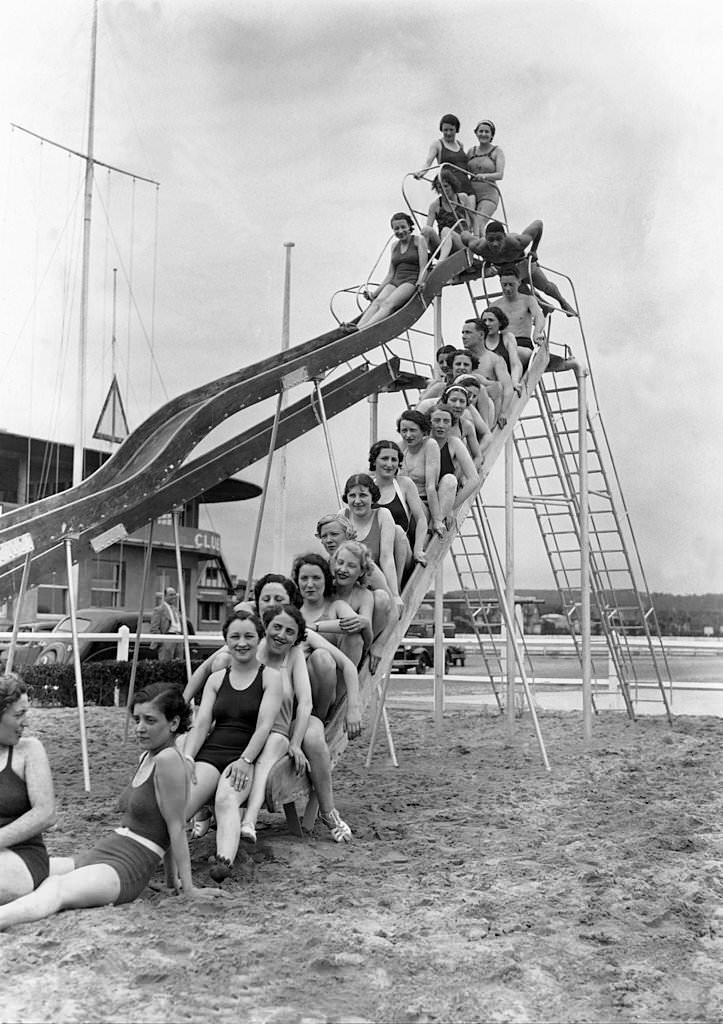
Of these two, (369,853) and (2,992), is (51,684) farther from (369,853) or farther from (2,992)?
(2,992)

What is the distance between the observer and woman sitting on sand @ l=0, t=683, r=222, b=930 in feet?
11.8

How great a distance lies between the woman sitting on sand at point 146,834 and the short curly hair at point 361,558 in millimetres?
1823

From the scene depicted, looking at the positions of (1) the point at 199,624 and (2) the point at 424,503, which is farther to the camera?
(1) the point at 199,624

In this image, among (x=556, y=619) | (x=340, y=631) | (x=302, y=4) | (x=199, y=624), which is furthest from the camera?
(x=199, y=624)

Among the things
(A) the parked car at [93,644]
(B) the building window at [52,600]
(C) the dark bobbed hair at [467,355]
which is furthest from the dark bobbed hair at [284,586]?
(B) the building window at [52,600]

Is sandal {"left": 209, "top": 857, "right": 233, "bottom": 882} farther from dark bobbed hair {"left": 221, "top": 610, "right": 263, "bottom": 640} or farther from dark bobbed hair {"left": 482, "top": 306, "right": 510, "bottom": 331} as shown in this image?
dark bobbed hair {"left": 482, "top": 306, "right": 510, "bottom": 331}

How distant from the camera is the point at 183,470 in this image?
6875 mm

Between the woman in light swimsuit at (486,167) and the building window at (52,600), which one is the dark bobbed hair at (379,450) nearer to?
the woman in light swimsuit at (486,167)

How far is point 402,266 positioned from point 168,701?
20.1 feet

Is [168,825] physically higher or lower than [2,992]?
higher

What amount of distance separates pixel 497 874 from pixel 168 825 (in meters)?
1.58

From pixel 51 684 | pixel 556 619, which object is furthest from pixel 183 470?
pixel 556 619

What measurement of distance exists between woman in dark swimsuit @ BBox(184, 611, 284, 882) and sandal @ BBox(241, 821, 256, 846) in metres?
0.09

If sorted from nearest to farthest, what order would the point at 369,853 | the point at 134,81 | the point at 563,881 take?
the point at 563,881
the point at 369,853
the point at 134,81
